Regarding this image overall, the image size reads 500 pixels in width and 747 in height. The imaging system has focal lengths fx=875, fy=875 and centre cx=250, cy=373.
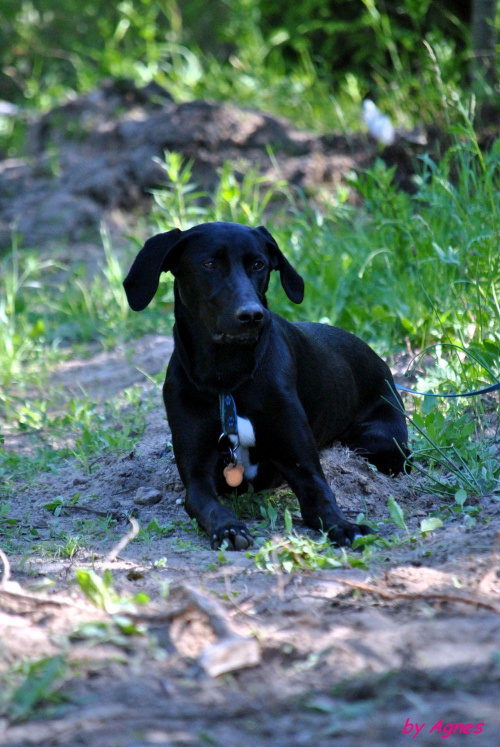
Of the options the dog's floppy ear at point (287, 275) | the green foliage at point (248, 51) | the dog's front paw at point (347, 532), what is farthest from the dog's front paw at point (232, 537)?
the green foliage at point (248, 51)

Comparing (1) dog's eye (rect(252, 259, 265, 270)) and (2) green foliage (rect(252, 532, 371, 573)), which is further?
(1) dog's eye (rect(252, 259, 265, 270))

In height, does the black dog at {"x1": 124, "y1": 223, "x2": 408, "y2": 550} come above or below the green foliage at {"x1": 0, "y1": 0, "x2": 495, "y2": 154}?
below

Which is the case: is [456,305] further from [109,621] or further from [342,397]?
[109,621]

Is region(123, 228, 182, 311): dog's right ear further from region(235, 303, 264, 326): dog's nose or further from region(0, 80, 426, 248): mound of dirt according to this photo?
region(0, 80, 426, 248): mound of dirt

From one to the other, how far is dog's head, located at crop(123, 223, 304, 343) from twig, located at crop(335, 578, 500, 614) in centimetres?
110

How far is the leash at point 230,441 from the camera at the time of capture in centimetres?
316

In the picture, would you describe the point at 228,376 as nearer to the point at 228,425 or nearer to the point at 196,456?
the point at 228,425

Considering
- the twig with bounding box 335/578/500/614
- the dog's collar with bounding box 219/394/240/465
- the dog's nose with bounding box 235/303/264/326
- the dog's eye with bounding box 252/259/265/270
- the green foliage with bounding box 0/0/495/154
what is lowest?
the twig with bounding box 335/578/500/614

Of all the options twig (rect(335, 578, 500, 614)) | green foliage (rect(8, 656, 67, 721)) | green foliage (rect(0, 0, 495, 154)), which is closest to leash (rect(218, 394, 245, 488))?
twig (rect(335, 578, 500, 614))

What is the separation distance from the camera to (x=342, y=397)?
3775mm

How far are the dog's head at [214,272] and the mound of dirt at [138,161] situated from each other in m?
4.36

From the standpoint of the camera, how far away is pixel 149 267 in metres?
3.30

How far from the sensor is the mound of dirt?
7820 mm

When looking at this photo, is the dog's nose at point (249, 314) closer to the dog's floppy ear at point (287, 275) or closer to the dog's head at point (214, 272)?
the dog's head at point (214, 272)
